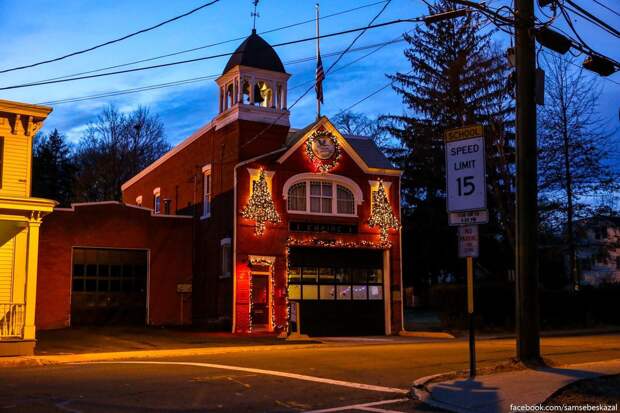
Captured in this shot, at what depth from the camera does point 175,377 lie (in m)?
13.0

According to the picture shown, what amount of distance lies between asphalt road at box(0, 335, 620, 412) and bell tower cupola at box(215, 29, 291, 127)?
13486mm

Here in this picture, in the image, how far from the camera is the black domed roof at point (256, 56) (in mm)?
29719

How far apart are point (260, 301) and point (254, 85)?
354 inches

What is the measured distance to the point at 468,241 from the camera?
39.7ft

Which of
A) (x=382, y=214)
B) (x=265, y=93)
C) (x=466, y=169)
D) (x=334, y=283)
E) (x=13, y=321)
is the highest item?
(x=265, y=93)

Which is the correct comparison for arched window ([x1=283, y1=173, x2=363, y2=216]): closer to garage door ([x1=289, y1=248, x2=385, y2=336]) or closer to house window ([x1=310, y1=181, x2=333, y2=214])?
house window ([x1=310, y1=181, x2=333, y2=214])

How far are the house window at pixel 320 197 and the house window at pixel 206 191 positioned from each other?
188 inches

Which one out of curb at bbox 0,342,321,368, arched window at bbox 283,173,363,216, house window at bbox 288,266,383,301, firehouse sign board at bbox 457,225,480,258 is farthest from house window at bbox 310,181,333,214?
firehouse sign board at bbox 457,225,480,258

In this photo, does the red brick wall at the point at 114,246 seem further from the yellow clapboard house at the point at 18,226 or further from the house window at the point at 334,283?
the yellow clapboard house at the point at 18,226

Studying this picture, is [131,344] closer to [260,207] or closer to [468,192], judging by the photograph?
[260,207]

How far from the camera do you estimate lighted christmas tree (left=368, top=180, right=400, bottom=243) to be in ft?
98.7

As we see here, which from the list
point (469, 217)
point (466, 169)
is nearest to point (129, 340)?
point (469, 217)

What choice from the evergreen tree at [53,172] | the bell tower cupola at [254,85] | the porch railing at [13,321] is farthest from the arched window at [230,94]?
the evergreen tree at [53,172]

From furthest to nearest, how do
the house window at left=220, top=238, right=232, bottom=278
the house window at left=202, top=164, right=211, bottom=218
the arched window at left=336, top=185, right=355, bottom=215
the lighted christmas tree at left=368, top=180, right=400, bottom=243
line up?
the house window at left=202, top=164, right=211, bottom=218 < the lighted christmas tree at left=368, top=180, right=400, bottom=243 < the arched window at left=336, top=185, right=355, bottom=215 < the house window at left=220, top=238, right=232, bottom=278
